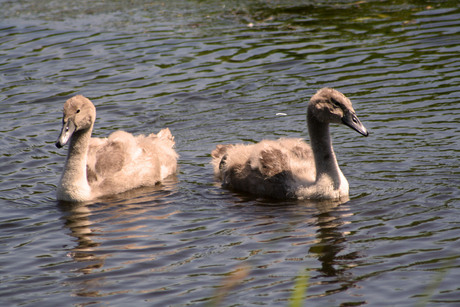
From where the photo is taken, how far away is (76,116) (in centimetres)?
1057

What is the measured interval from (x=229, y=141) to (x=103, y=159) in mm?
2051

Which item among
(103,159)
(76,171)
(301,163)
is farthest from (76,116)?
(301,163)

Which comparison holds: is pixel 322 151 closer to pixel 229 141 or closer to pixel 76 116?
pixel 229 141

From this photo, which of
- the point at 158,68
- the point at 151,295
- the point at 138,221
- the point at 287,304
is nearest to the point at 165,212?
the point at 138,221

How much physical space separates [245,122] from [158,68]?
3609 millimetres

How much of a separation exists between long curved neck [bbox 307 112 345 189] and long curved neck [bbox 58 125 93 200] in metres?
2.91

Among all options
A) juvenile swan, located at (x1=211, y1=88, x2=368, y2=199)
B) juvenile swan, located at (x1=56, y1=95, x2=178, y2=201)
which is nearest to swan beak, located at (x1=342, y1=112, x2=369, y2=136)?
juvenile swan, located at (x1=211, y1=88, x2=368, y2=199)

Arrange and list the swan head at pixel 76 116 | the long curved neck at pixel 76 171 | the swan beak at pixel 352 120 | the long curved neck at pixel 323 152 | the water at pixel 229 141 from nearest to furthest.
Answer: the water at pixel 229 141
the swan beak at pixel 352 120
the long curved neck at pixel 323 152
the swan head at pixel 76 116
the long curved neck at pixel 76 171

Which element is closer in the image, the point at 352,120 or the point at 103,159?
the point at 352,120

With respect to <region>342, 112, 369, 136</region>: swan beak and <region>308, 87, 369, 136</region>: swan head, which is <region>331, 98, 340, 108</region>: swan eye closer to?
<region>308, 87, 369, 136</region>: swan head

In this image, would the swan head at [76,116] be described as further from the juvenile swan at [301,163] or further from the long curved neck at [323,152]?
the long curved neck at [323,152]

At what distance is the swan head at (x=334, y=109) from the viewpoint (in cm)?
998

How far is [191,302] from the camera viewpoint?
7375mm

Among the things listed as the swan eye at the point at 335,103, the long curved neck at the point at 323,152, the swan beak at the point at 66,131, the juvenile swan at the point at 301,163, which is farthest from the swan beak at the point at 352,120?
the swan beak at the point at 66,131
